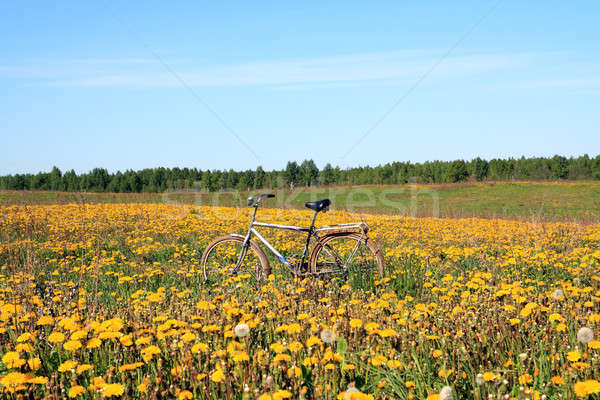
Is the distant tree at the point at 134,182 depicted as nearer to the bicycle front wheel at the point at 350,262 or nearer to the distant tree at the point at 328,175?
the distant tree at the point at 328,175

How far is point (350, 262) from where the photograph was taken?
5809mm

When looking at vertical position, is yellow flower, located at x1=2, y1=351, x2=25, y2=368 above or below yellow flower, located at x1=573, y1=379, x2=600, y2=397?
below

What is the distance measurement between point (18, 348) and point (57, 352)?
0.47m

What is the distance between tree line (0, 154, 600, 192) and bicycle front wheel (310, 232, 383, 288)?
67398 millimetres

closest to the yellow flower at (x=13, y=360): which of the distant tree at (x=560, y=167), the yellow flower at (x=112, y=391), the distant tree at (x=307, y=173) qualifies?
the yellow flower at (x=112, y=391)

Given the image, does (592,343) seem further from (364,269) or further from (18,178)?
(18,178)

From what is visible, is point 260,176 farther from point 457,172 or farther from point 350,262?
point 350,262

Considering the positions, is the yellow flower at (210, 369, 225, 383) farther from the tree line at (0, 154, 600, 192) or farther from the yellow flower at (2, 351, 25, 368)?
the tree line at (0, 154, 600, 192)

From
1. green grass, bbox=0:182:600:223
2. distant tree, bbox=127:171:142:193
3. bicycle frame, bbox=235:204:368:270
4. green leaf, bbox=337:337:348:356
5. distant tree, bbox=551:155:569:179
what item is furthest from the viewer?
distant tree, bbox=551:155:569:179

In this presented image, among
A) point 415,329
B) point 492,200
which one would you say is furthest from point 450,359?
point 492,200

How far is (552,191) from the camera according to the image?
134ft

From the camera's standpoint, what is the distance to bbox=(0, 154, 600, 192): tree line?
76750 mm

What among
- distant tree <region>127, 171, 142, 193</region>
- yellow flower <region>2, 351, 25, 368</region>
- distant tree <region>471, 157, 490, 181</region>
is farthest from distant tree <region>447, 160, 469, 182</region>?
yellow flower <region>2, 351, 25, 368</region>

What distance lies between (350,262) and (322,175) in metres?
85.7
